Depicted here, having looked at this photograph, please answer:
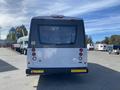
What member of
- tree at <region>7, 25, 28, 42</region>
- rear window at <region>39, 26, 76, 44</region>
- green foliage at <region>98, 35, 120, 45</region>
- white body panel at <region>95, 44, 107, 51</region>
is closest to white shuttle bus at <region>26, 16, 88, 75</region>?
rear window at <region>39, 26, 76, 44</region>

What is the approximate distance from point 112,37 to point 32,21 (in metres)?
101

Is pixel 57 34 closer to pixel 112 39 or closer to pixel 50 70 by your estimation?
pixel 50 70

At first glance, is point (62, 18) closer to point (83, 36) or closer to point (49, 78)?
point (83, 36)

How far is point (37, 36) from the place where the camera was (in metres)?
11.3

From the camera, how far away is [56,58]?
36.9 ft

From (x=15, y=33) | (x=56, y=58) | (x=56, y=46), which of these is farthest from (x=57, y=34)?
(x=15, y=33)

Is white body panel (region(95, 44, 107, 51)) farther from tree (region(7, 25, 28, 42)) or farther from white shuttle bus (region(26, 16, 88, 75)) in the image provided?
white shuttle bus (region(26, 16, 88, 75))

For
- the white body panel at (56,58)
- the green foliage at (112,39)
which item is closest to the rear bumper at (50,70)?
the white body panel at (56,58)

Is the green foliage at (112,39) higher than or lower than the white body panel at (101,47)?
higher

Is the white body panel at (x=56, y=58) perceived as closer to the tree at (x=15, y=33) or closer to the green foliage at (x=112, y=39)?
the tree at (x=15, y=33)

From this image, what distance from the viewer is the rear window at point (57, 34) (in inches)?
449

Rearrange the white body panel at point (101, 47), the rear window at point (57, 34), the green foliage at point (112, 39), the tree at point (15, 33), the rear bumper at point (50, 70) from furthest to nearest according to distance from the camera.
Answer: the tree at point (15, 33) → the green foliage at point (112, 39) → the white body panel at point (101, 47) → the rear window at point (57, 34) → the rear bumper at point (50, 70)

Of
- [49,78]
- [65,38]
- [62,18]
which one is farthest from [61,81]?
[62,18]

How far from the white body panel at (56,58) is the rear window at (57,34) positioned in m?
0.38
